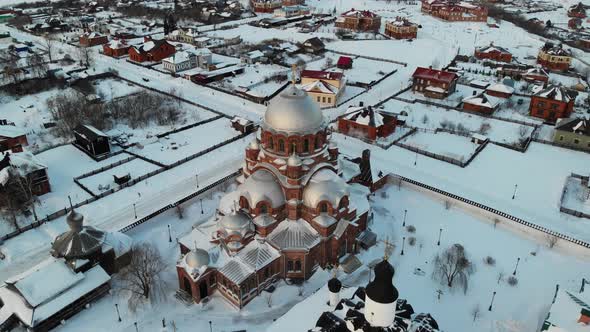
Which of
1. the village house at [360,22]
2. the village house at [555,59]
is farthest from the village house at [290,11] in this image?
the village house at [555,59]

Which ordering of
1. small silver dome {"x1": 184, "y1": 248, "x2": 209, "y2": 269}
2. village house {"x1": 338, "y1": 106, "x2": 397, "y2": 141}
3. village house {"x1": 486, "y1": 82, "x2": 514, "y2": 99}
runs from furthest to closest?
village house {"x1": 486, "y1": 82, "x2": 514, "y2": 99} < village house {"x1": 338, "y1": 106, "x2": 397, "y2": 141} < small silver dome {"x1": 184, "y1": 248, "x2": 209, "y2": 269}

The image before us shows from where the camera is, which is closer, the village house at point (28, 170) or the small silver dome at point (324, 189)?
the small silver dome at point (324, 189)

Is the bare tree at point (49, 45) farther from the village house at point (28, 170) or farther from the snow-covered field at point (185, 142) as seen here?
the village house at point (28, 170)

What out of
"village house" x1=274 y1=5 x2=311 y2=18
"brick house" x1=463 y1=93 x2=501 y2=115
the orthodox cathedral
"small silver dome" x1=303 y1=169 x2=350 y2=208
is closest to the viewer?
the orthodox cathedral

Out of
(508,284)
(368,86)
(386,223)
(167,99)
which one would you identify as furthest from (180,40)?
(508,284)

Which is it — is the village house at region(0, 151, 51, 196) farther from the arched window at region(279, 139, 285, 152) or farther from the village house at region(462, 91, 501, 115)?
the village house at region(462, 91, 501, 115)

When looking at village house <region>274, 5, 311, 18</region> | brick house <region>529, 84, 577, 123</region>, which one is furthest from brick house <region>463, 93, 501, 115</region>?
village house <region>274, 5, 311, 18</region>
